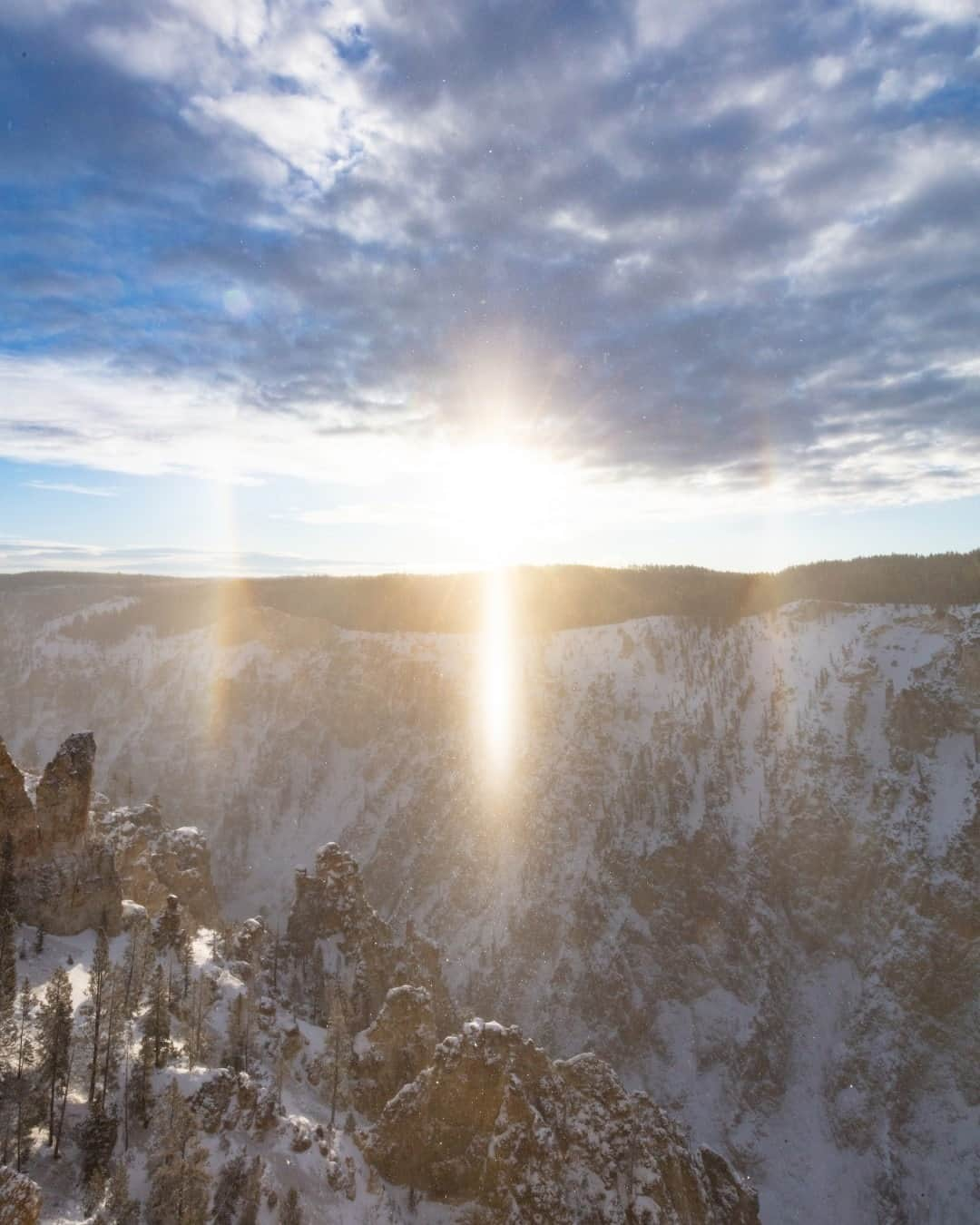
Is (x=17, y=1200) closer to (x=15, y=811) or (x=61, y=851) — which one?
(x=15, y=811)

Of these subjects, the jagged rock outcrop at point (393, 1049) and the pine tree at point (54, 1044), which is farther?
the jagged rock outcrop at point (393, 1049)

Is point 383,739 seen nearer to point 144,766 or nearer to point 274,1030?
point 144,766

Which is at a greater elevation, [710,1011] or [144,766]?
[144,766]

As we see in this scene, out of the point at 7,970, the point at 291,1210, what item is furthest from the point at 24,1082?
the point at 291,1210

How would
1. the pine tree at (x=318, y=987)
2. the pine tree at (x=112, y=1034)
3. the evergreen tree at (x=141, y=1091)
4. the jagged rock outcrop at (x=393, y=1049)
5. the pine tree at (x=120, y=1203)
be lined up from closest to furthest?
the pine tree at (x=120, y=1203) → the evergreen tree at (x=141, y=1091) → the pine tree at (x=112, y=1034) → the jagged rock outcrop at (x=393, y=1049) → the pine tree at (x=318, y=987)

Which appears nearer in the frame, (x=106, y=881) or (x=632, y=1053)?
(x=106, y=881)

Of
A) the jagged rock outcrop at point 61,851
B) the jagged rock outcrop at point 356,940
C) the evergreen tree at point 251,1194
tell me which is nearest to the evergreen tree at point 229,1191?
the evergreen tree at point 251,1194

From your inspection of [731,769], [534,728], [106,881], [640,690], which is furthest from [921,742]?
[106,881]

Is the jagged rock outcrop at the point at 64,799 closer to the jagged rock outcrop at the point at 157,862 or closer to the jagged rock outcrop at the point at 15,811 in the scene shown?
the jagged rock outcrop at the point at 15,811
